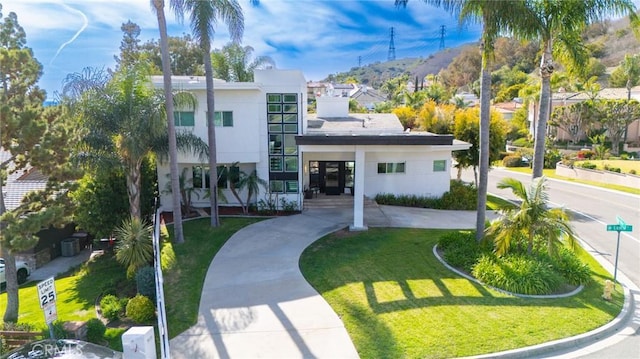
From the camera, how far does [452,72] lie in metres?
115

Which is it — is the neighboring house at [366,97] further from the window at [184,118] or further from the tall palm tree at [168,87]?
the tall palm tree at [168,87]

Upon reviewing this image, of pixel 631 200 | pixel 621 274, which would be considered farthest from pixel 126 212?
pixel 631 200

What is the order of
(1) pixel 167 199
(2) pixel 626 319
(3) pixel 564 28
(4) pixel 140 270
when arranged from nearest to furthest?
(2) pixel 626 319
(4) pixel 140 270
(3) pixel 564 28
(1) pixel 167 199

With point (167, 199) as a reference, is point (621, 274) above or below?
below

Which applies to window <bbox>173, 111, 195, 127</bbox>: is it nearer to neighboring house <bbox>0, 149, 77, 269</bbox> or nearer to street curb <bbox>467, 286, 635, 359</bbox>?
neighboring house <bbox>0, 149, 77, 269</bbox>

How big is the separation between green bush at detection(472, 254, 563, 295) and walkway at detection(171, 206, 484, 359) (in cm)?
474

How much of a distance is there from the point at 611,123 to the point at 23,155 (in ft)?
161

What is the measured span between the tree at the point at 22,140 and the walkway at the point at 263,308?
4.83 metres

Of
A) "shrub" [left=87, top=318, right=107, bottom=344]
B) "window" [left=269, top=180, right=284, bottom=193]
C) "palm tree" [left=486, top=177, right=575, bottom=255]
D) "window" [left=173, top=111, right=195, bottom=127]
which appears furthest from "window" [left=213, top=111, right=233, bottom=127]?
"palm tree" [left=486, top=177, right=575, bottom=255]

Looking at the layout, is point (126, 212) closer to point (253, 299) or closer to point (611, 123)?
point (253, 299)

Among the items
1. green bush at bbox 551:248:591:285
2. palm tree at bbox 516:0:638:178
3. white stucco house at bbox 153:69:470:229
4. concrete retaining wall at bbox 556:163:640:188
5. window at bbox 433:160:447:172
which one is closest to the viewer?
green bush at bbox 551:248:591:285

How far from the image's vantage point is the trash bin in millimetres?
17766

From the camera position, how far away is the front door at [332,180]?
74.0 ft

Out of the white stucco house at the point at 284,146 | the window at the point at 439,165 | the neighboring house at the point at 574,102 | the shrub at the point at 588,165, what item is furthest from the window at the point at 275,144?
the neighboring house at the point at 574,102
